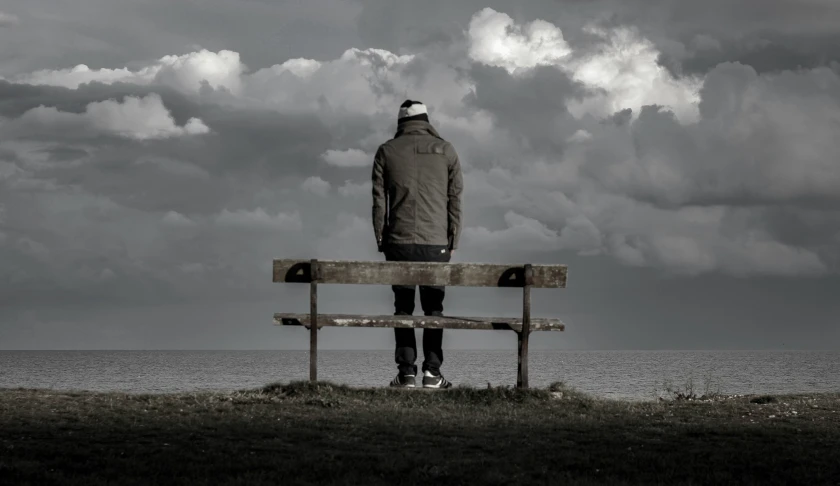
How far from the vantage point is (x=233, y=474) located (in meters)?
6.55

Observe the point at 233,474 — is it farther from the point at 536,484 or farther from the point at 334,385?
the point at 334,385

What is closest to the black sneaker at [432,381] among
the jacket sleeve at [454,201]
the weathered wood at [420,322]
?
the weathered wood at [420,322]

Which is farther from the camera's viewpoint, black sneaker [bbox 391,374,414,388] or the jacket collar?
the jacket collar

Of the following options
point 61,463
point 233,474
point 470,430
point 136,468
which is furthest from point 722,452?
point 61,463

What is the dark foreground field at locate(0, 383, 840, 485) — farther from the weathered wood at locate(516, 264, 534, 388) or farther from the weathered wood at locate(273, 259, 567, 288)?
the weathered wood at locate(273, 259, 567, 288)

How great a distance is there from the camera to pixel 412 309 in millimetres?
11812

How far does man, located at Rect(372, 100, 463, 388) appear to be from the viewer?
11680 millimetres

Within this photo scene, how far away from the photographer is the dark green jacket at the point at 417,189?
11.7 m

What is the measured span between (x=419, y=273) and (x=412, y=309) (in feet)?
2.99

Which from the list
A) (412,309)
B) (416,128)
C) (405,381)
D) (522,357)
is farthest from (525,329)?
(416,128)

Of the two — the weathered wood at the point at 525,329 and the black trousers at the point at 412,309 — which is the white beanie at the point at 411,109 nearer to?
the black trousers at the point at 412,309

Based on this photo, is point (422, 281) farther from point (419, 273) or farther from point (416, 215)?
point (416, 215)

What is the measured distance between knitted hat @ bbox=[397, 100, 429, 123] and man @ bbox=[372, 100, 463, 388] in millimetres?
137

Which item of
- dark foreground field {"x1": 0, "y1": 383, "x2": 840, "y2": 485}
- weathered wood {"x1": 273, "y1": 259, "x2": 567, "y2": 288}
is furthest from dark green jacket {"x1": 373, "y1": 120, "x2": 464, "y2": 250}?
dark foreground field {"x1": 0, "y1": 383, "x2": 840, "y2": 485}
